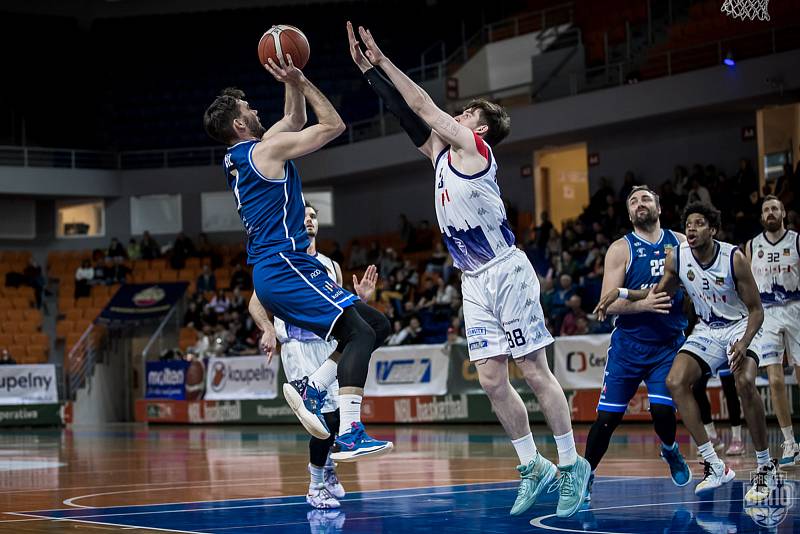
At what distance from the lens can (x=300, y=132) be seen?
709cm

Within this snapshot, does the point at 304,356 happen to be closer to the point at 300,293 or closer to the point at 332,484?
the point at 332,484

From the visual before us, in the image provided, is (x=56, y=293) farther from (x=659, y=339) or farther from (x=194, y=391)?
(x=659, y=339)

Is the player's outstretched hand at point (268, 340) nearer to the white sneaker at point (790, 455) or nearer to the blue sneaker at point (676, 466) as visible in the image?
the blue sneaker at point (676, 466)

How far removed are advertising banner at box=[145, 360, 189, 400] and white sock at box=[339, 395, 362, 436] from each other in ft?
62.1

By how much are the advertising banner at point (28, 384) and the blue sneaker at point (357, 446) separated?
2065cm

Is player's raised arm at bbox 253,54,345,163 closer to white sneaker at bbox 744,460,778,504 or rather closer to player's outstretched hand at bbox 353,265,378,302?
player's outstretched hand at bbox 353,265,378,302

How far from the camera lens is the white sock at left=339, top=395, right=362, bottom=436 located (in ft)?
22.4

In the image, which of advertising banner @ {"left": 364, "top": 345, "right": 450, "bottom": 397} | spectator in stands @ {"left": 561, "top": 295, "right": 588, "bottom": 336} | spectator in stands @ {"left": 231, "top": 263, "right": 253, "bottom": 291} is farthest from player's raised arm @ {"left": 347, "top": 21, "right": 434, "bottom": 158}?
spectator in stands @ {"left": 231, "top": 263, "right": 253, "bottom": 291}

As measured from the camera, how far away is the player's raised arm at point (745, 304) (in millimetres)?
7930

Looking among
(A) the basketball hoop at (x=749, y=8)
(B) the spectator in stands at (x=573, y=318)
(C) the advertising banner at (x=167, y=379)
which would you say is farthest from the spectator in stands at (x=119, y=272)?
(A) the basketball hoop at (x=749, y=8)

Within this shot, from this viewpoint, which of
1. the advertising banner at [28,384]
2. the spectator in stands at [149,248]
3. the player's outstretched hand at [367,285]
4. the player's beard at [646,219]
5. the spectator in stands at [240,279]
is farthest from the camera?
the spectator in stands at [149,248]

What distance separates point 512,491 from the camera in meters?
8.68

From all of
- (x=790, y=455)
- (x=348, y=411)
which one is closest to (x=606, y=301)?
(x=348, y=411)

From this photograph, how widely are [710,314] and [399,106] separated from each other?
306cm
